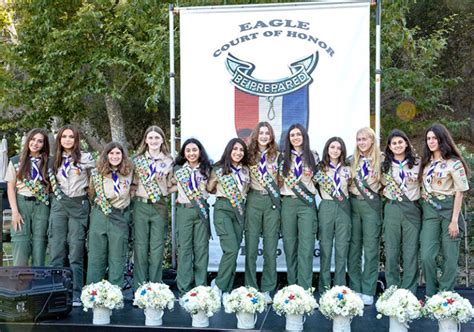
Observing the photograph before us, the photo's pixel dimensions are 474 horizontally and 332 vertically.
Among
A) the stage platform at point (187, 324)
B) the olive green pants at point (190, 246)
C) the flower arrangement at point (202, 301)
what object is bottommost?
the stage platform at point (187, 324)

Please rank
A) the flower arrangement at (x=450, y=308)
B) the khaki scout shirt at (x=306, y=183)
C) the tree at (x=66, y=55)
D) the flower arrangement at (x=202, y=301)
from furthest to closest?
the tree at (x=66, y=55), the khaki scout shirt at (x=306, y=183), the flower arrangement at (x=202, y=301), the flower arrangement at (x=450, y=308)

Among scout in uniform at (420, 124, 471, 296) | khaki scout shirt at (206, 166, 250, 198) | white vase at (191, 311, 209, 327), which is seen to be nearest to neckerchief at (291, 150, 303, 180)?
khaki scout shirt at (206, 166, 250, 198)

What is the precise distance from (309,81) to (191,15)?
1.30m

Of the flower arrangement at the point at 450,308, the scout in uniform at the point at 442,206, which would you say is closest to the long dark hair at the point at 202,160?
the scout in uniform at the point at 442,206

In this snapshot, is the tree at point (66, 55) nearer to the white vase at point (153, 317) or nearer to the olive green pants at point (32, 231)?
the olive green pants at point (32, 231)

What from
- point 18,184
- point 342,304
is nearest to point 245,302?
point 342,304

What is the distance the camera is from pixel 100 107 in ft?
46.7

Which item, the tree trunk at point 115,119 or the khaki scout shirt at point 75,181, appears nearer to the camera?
the khaki scout shirt at point 75,181

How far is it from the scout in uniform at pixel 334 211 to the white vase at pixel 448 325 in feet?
3.34

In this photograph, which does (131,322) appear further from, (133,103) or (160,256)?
(133,103)

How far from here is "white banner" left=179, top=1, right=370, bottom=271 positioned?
5.26 meters

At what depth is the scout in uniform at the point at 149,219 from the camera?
4.76 metres

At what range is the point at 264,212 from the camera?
4.76 m

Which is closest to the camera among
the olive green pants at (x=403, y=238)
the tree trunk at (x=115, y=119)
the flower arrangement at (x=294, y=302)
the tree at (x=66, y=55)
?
the flower arrangement at (x=294, y=302)
